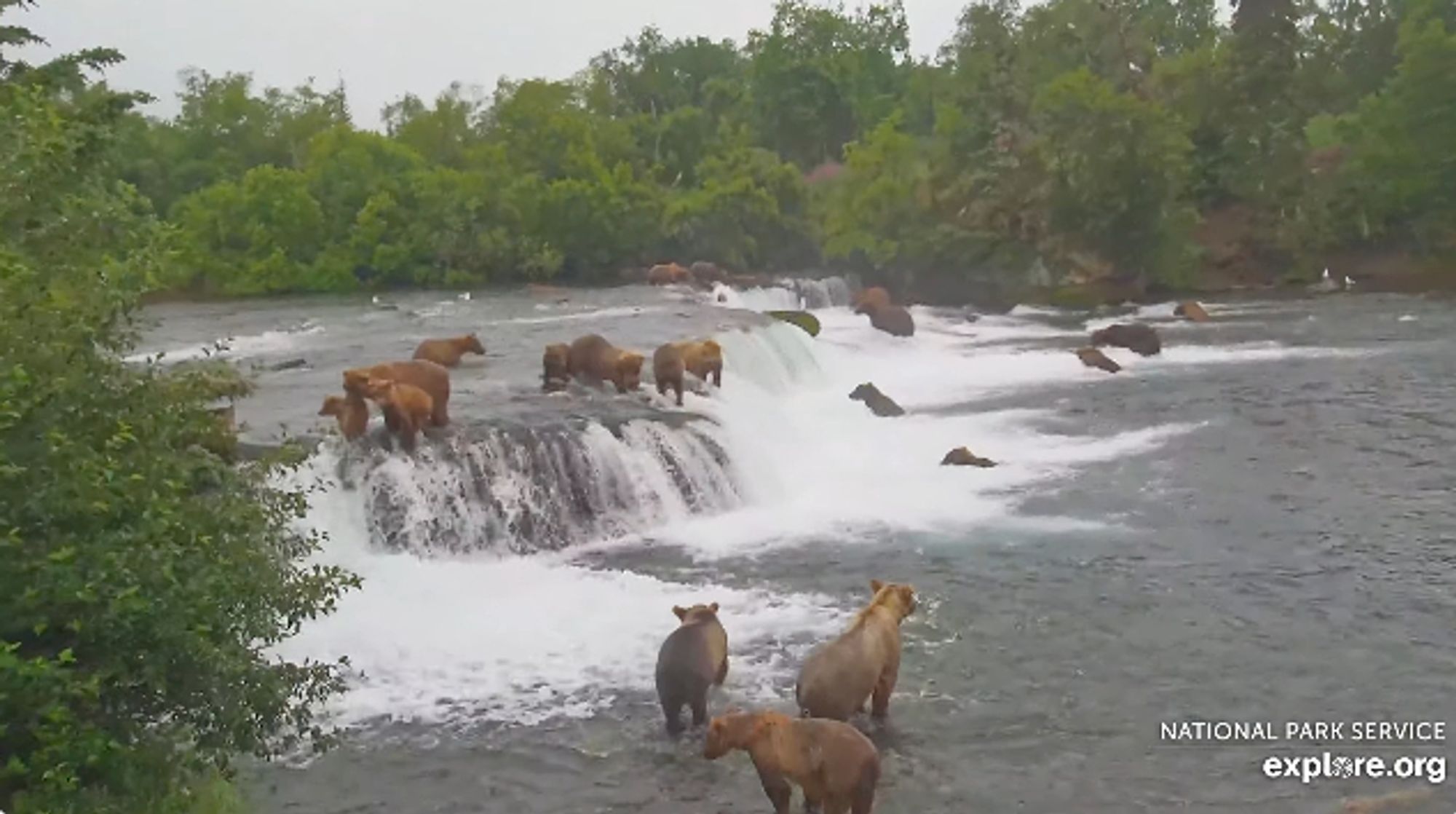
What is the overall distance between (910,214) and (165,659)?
50.3 m

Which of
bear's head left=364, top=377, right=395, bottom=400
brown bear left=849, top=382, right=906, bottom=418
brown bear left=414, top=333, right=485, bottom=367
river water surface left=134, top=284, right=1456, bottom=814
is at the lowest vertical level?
river water surface left=134, top=284, right=1456, bottom=814

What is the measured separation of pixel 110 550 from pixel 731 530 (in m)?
11.9

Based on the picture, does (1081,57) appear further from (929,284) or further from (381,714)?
(381,714)

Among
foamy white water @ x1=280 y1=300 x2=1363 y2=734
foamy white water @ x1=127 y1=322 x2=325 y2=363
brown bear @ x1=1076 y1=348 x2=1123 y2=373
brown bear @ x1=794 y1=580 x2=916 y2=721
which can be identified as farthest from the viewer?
brown bear @ x1=1076 y1=348 x2=1123 y2=373

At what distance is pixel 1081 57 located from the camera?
65438mm

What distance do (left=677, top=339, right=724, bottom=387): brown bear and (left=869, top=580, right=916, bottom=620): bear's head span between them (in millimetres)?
12551

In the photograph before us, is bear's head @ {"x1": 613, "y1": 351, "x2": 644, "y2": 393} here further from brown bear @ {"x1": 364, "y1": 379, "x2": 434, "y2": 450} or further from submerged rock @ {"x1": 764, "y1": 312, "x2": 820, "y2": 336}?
submerged rock @ {"x1": 764, "y1": 312, "x2": 820, "y2": 336}

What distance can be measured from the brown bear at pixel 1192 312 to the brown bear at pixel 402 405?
30097mm

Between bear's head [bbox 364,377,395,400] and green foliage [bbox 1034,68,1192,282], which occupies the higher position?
green foliage [bbox 1034,68,1192,282]

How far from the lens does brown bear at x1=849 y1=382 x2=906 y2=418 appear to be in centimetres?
2697

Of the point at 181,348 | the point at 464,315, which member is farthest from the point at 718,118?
the point at 181,348

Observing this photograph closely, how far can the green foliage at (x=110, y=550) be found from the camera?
665cm

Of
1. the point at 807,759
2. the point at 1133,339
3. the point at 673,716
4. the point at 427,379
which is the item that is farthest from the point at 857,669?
the point at 1133,339

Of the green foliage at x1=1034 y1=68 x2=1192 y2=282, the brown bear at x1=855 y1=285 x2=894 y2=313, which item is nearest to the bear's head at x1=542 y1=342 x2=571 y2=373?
the brown bear at x1=855 y1=285 x2=894 y2=313
